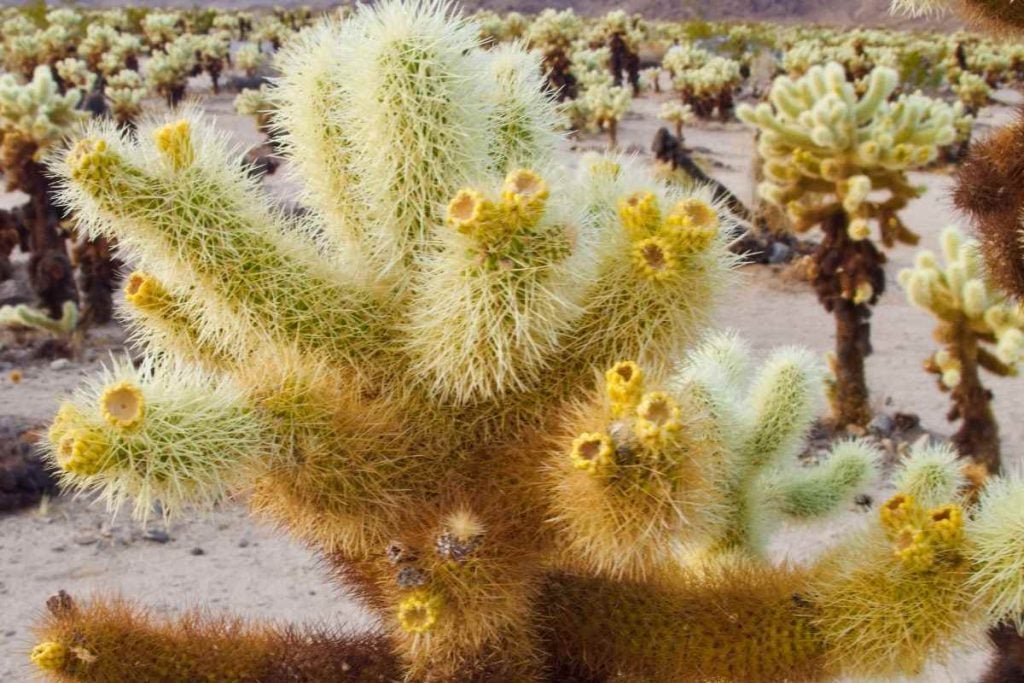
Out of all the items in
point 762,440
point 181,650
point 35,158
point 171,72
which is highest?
point 181,650

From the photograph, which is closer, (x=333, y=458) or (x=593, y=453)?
(x=593, y=453)

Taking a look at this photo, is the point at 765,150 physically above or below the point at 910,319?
above

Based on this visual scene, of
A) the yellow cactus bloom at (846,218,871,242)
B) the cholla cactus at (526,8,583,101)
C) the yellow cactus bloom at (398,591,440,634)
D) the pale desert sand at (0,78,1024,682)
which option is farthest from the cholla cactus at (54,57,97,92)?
the yellow cactus bloom at (398,591,440,634)

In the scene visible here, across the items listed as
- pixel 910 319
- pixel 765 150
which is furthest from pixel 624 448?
pixel 910 319

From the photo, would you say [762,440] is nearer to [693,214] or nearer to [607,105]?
[693,214]

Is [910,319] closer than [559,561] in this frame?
No

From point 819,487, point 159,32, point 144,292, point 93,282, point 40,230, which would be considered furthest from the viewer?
point 159,32

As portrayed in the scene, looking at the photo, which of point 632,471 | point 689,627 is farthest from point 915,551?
point 632,471

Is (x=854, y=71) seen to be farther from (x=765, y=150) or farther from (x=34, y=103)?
(x=34, y=103)
